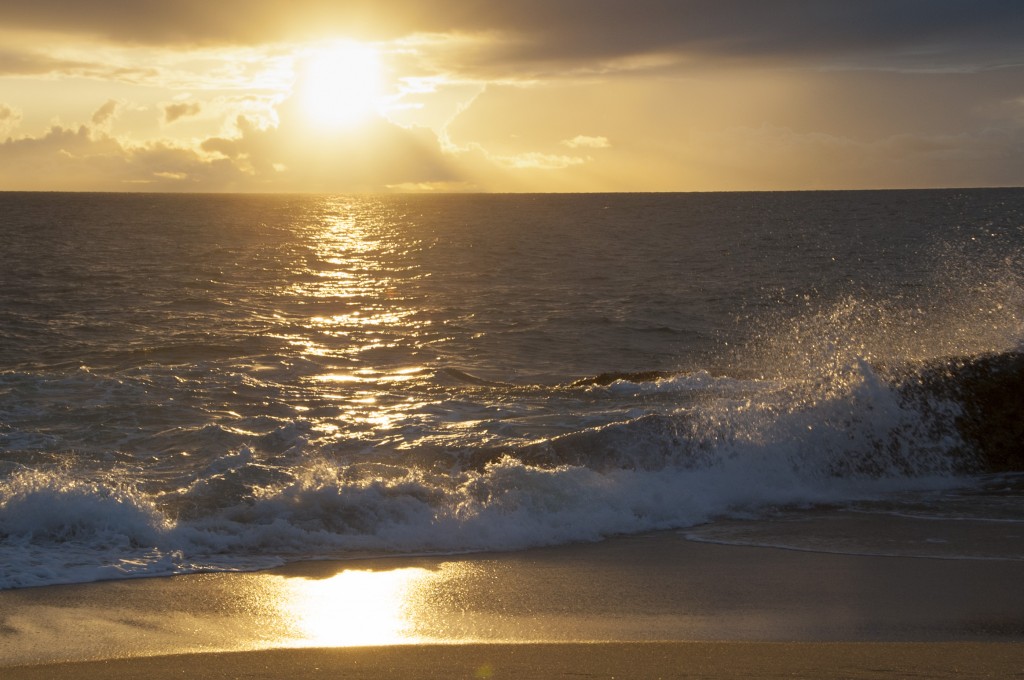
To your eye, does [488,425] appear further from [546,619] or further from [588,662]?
[588,662]

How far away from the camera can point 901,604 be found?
6.07m

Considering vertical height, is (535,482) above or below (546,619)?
above

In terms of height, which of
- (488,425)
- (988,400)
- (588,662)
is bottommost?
(588,662)

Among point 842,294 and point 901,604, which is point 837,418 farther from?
point 842,294

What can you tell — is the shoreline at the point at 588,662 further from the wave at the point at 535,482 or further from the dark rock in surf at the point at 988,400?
the dark rock in surf at the point at 988,400

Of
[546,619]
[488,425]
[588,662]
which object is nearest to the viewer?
[588,662]

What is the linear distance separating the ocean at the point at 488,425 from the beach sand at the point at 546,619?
0.50m

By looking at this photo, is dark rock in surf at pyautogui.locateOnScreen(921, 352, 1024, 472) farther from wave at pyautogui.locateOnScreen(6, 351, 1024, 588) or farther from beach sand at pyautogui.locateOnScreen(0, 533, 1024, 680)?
beach sand at pyautogui.locateOnScreen(0, 533, 1024, 680)

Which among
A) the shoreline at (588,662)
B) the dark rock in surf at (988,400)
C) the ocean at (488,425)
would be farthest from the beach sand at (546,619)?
the dark rock in surf at (988,400)

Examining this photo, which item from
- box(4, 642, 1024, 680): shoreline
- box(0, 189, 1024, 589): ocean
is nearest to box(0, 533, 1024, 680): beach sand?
box(4, 642, 1024, 680): shoreline

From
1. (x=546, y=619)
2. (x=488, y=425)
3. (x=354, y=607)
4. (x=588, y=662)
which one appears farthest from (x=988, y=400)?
(x=354, y=607)

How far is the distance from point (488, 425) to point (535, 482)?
296 centimetres

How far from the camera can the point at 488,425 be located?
11.5 m

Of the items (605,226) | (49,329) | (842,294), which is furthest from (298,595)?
(605,226)
